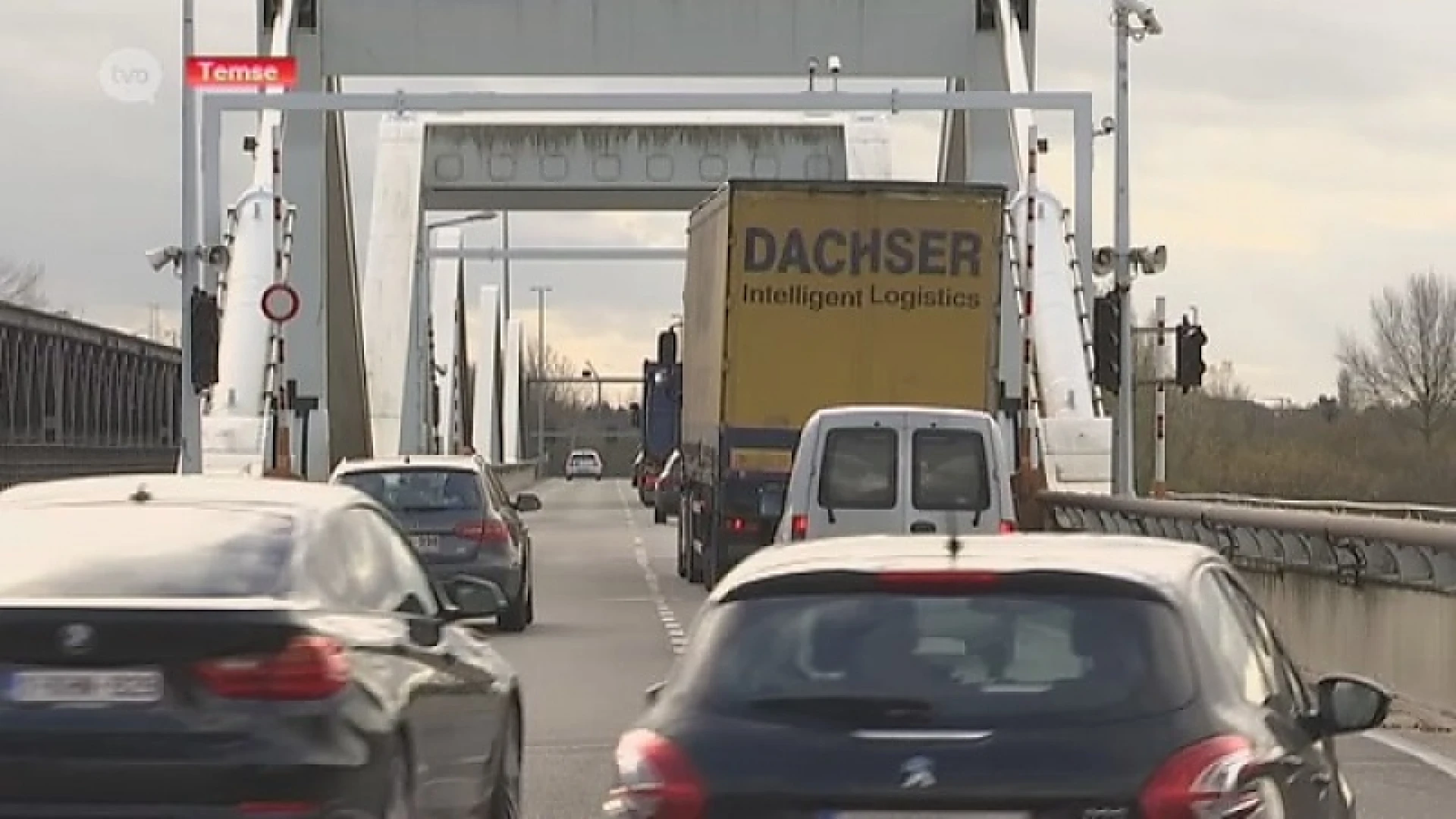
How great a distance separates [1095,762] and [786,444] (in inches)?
789

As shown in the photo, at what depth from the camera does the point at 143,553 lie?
850 cm

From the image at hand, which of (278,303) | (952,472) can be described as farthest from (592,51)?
(952,472)

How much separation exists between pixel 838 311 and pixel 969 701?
19800 mm

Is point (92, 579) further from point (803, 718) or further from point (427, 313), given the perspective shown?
point (427, 313)

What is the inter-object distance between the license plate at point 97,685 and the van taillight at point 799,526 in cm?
1335

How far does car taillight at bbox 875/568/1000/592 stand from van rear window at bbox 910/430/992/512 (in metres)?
14.7

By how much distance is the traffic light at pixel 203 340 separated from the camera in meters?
31.0

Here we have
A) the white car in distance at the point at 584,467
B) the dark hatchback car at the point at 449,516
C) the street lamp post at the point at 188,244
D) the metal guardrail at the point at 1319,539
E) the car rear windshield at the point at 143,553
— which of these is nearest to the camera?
the car rear windshield at the point at 143,553

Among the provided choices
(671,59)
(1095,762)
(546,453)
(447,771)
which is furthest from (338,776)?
(546,453)

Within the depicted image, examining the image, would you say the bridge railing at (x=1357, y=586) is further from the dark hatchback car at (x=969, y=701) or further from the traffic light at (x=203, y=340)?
the traffic light at (x=203, y=340)

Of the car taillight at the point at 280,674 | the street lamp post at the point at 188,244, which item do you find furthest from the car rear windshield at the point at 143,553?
the street lamp post at the point at 188,244

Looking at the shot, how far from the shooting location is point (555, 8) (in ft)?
149

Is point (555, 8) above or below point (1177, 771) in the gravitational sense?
above

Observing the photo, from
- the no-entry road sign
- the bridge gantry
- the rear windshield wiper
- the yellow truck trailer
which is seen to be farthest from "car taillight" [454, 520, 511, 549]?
the rear windshield wiper
